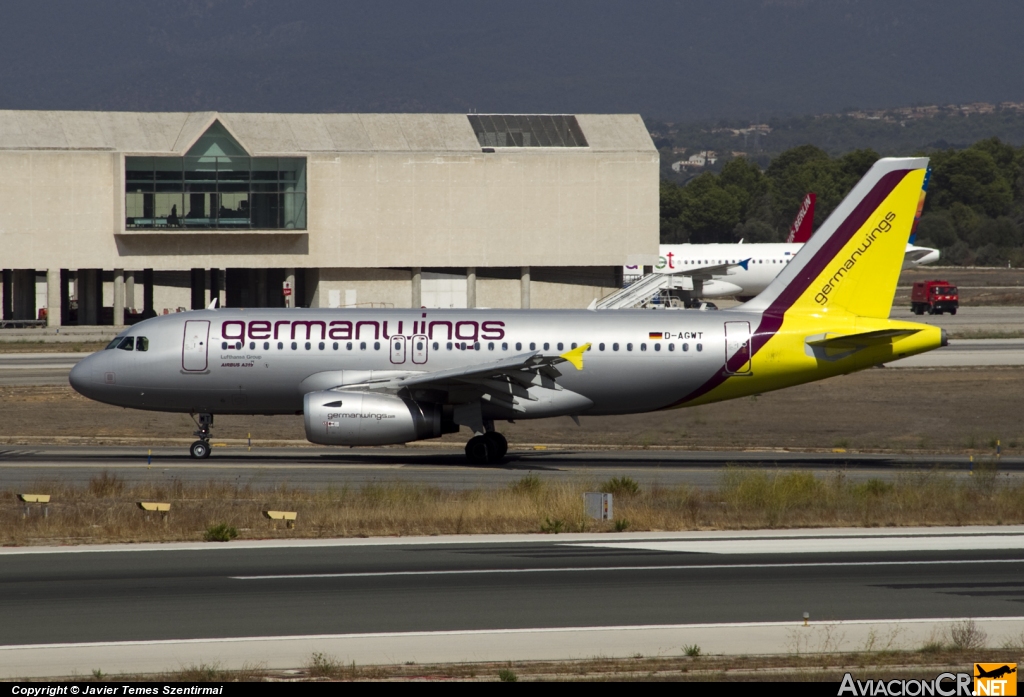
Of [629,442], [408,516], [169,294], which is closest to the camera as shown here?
[408,516]

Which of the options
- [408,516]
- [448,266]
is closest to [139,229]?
[448,266]

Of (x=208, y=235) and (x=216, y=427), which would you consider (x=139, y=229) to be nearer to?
(x=208, y=235)

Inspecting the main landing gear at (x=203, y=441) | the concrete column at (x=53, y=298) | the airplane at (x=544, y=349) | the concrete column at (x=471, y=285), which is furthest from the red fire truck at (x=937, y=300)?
the main landing gear at (x=203, y=441)

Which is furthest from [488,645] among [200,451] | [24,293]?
[24,293]

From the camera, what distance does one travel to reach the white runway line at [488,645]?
46.4 ft

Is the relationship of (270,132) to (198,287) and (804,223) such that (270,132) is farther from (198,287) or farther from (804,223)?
(804,223)

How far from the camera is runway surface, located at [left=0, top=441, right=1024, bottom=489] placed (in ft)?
99.2

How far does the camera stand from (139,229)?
85688mm

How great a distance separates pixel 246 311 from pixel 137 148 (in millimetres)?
56056

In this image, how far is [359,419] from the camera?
31.7 m

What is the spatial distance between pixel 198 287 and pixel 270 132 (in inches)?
511

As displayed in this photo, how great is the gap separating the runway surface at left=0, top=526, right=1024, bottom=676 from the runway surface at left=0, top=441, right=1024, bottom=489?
8.00m

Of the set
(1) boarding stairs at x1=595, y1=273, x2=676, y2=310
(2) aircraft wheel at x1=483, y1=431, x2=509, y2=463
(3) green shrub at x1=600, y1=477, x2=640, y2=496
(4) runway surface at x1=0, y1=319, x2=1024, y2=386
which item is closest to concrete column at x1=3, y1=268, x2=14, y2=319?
(4) runway surface at x1=0, y1=319, x2=1024, y2=386

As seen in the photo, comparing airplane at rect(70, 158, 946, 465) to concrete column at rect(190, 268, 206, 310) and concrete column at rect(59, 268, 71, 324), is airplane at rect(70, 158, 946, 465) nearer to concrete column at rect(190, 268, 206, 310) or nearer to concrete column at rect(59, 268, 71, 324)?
concrete column at rect(59, 268, 71, 324)
